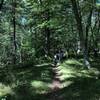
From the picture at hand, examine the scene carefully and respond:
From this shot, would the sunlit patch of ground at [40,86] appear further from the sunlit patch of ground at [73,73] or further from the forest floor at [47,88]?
the sunlit patch of ground at [73,73]

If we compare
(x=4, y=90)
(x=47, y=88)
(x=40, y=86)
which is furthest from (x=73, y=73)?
(x=4, y=90)

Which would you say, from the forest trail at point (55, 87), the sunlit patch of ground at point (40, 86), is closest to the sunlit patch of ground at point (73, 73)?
the forest trail at point (55, 87)

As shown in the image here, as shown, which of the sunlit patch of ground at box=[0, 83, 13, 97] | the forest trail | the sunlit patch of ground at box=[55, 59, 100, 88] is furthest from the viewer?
the sunlit patch of ground at box=[55, 59, 100, 88]

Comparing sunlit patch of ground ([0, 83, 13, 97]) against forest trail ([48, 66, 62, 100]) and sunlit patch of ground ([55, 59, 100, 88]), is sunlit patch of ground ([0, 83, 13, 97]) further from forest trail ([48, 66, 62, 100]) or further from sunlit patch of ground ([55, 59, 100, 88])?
sunlit patch of ground ([55, 59, 100, 88])

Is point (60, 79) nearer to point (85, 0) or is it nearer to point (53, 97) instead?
point (53, 97)

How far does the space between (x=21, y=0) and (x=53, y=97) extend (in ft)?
108

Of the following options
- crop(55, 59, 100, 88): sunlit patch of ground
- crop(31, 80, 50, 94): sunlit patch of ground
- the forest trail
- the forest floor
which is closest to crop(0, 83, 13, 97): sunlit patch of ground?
the forest floor

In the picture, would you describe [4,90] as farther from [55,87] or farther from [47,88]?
[55,87]

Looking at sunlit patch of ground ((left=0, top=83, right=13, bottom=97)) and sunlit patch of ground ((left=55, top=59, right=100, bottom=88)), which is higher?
sunlit patch of ground ((left=0, top=83, right=13, bottom=97))

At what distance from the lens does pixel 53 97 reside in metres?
16.3

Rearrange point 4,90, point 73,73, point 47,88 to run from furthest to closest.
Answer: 1. point 73,73
2. point 47,88
3. point 4,90

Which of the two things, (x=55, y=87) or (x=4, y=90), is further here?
(x=55, y=87)

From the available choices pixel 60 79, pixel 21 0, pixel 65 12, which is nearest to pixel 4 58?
pixel 21 0

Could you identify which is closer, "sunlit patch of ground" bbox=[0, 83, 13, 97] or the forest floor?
the forest floor
